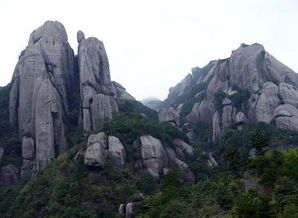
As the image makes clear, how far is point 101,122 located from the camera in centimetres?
6925

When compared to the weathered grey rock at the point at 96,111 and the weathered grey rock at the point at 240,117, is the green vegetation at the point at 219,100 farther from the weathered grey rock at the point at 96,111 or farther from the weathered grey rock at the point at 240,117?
the weathered grey rock at the point at 96,111

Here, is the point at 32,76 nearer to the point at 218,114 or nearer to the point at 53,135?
the point at 53,135

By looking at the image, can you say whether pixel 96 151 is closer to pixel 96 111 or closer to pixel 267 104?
pixel 96 111

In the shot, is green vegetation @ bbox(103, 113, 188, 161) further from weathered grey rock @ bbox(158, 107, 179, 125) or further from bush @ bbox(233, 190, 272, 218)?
bush @ bbox(233, 190, 272, 218)

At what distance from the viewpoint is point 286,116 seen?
71.6m

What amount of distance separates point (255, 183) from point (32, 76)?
42.3m

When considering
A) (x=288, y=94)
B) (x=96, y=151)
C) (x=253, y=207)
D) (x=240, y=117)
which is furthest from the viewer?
(x=240, y=117)

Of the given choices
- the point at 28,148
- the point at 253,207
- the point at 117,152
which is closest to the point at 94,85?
the point at 28,148

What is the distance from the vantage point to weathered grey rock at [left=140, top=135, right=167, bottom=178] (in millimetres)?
59516

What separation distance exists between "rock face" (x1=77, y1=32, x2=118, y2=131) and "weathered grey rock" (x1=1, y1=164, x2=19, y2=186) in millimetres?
11132

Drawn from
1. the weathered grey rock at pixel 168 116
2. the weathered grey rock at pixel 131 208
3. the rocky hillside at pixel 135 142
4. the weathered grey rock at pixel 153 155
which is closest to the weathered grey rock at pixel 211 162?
the rocky hillside at pixel 135 142

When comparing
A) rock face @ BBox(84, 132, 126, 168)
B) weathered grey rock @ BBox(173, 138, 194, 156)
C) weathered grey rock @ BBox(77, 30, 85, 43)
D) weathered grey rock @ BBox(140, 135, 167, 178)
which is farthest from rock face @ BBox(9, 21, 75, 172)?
weathered grey rock @ BBox(173, 138, 194, 156)

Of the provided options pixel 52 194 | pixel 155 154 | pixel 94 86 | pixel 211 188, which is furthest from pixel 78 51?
pixel 211 188

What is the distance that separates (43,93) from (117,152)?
17397 mm
